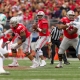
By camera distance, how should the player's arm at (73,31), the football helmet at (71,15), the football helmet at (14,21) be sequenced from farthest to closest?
the football helmet at (71,15), the football helmet at (14,21), the player's arm at (73,31)

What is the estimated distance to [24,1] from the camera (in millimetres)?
21766

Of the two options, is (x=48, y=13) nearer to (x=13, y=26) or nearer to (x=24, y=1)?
(x=24, y=1)

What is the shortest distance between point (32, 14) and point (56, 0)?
2.29m

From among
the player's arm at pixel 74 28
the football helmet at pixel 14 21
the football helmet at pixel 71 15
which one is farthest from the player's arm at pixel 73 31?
the football helmet at pixel 14 21

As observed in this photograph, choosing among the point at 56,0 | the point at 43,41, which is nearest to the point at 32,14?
the point at 56,0

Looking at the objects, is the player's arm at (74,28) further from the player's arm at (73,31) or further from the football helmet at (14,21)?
the football helmet at (14,21)

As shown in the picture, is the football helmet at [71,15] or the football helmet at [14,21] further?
the football helmet at [71,15]

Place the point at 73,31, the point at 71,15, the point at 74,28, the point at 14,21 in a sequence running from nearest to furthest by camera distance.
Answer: the point at 74,28
the point at 73,31
the point at 14,21
the point at 71,15

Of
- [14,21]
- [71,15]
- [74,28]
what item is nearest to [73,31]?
[74,28]

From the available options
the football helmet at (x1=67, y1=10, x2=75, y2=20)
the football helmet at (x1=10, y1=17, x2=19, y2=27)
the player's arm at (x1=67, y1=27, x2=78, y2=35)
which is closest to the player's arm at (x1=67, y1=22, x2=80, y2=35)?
the player's arm at (x1=67, y1=27, x2=78, y2=35)

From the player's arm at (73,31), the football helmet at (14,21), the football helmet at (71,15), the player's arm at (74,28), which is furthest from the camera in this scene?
the football helmet at (71,15)

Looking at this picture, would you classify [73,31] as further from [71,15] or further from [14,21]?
[14,21]

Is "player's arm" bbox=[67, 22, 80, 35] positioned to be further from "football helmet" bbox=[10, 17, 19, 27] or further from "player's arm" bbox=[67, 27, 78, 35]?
"football helmet" bbox=[10, 17, 19, 27]

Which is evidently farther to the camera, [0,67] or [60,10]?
[60,10]
